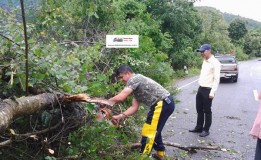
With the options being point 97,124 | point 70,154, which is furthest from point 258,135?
point 70,154

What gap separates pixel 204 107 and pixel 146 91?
2.49m

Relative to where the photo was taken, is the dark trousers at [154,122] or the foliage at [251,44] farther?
the foliage at [251,44]

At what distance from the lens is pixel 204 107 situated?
688cm

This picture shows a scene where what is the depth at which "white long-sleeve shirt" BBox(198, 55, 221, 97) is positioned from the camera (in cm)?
663

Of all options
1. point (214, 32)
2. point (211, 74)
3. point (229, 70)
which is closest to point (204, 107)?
point (211, 74)

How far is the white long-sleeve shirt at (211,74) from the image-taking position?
6.63 m

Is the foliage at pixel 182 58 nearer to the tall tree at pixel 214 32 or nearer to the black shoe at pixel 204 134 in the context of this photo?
the tall tree at pixel 214 32

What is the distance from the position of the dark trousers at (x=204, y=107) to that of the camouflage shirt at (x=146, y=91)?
2.12 metres

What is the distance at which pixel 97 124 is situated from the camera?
4.11 metres

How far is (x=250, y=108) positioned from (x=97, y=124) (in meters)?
7.88

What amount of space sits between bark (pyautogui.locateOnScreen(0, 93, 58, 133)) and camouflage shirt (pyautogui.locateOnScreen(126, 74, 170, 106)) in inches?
61.1

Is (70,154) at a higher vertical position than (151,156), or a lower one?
higher

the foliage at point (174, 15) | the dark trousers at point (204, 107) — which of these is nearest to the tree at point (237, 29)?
the foliage at point (174, 15)

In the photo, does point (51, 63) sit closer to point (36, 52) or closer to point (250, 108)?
point (36, 52)
